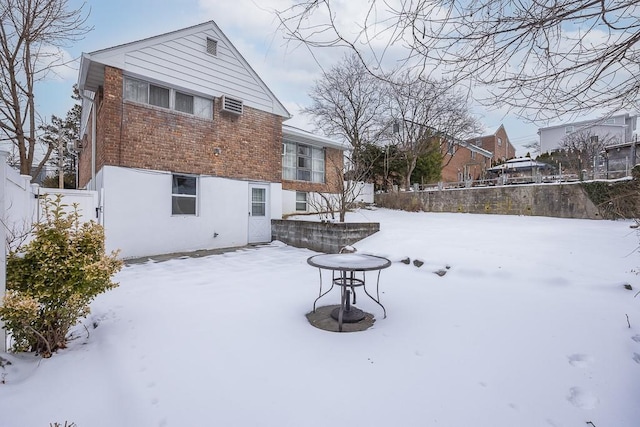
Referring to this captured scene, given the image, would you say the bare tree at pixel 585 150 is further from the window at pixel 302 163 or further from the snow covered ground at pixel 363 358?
the snow covered ground at pixel 363 358

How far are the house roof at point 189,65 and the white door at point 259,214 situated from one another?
2983 millimetres

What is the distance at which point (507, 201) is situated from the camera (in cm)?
1260

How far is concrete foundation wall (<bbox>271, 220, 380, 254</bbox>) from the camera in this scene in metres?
8.38

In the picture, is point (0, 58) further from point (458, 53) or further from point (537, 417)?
point (537, 417)

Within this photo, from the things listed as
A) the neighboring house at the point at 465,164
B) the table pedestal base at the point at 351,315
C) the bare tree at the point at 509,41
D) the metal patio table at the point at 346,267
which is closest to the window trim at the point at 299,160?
the metal patio table at the point at 346,267

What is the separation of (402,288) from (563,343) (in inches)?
92.1

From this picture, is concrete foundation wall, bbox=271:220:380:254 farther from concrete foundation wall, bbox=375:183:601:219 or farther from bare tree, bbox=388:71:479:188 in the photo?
bare tree, bbox=388:71:479:188

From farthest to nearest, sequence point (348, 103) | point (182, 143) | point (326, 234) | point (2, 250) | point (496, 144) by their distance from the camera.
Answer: point (496, 144), point (348, 103), point (182, 143), point (326, 234), point (2, 250)

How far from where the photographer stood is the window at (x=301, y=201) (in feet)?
49.4

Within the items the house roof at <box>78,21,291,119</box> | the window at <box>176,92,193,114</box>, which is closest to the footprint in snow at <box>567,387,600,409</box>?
the window at <box>176,92,193,114</box>

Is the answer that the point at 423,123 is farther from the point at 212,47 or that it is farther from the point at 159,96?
the point at 159,96

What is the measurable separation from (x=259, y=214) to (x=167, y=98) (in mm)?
4627

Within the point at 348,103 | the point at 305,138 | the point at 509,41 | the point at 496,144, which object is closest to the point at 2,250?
the point at 509,41

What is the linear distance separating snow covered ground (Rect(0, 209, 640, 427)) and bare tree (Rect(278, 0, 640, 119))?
2338 mm
